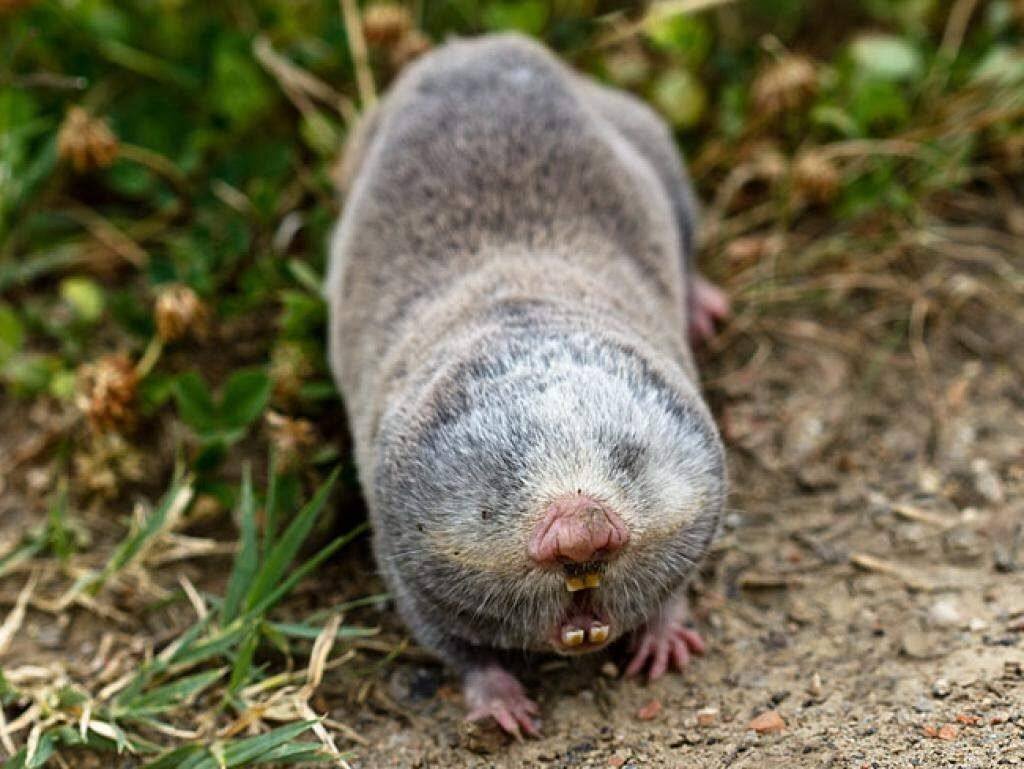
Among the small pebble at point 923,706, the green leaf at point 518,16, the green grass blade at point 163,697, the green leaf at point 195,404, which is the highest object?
the green leaf at point 518,16

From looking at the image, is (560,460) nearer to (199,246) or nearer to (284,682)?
(284,682)

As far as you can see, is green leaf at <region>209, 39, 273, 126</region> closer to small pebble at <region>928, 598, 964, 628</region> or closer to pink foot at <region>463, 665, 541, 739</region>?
pink foot at <region>463, 665, 541, 739</region>

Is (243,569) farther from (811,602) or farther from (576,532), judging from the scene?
(811,602)

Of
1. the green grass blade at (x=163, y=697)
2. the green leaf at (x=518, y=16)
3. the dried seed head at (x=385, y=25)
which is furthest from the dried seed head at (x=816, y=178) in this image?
the green grass blade at (x=163, y=697)

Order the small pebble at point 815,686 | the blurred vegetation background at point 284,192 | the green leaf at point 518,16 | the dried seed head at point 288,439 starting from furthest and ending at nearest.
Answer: the green leaf at point 518,16 → the blurred vegetation background at point 284,192 → the dried seed head at point 288,439 → the small pebble at point 815,686

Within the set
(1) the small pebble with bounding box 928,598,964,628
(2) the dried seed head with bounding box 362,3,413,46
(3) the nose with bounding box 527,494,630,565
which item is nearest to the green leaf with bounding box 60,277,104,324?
(2) the dried seed head with bounding box 362,3,413,46

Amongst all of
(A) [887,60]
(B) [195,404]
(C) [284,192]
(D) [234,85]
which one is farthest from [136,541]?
(A) [887,60]

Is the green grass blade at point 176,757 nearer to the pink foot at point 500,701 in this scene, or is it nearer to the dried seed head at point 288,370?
the pink foot at point 500,701
